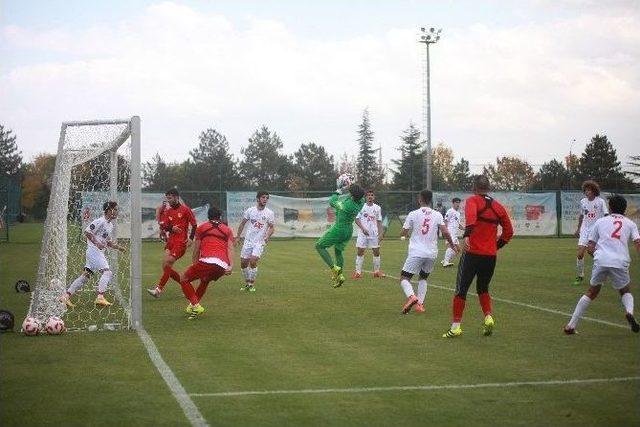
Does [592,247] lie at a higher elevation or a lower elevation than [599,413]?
higher

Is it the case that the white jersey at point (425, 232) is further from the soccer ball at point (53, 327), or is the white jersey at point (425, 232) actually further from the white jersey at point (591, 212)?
the white jersey at point (591, 212)

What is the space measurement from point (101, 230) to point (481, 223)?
7780 mm

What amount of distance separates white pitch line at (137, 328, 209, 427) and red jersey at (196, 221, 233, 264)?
218 centimetres

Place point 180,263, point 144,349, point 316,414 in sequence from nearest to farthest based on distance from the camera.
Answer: point 316,414 < point 144,349 < point 180,263

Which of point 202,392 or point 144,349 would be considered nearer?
point 202,392

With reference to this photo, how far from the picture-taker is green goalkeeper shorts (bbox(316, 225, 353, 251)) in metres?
17.1

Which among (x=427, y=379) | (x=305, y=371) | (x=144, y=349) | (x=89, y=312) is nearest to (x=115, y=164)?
(x=89, y=312)

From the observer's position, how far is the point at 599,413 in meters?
6.89

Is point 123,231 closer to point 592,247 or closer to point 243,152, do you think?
point 592,247

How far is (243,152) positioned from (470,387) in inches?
4273

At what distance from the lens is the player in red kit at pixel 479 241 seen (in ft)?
35.5

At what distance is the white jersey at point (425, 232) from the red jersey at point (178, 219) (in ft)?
16.3

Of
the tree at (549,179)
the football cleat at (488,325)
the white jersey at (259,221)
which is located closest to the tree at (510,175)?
the tree at (549,179)

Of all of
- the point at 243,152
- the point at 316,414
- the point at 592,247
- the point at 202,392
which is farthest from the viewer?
the point at 243,152
